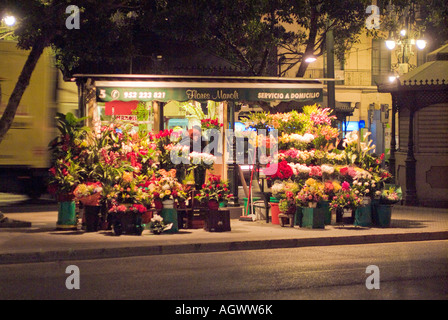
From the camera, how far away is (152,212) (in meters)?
12.9

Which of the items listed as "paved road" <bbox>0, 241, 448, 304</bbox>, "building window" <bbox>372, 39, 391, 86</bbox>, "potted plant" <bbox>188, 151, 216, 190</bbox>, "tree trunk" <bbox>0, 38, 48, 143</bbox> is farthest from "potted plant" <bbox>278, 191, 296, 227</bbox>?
"building window" <bbox>372, 39, 391, 86</bbox>

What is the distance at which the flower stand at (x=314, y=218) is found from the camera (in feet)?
44.3

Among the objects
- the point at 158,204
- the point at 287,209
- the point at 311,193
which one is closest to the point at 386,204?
the point at 311,193

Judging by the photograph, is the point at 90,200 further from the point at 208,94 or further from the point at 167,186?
the point at 208,94

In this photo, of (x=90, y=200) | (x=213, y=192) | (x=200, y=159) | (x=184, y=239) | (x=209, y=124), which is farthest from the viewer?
(x=209, y=124)

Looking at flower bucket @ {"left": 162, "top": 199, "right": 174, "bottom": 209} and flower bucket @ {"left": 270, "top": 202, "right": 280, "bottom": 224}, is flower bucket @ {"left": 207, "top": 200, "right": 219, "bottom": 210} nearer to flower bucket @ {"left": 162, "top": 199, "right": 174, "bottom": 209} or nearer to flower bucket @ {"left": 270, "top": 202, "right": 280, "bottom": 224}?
flower bucket @ {"left": 162, "top": 199, "right": 174, "bottom": 209}

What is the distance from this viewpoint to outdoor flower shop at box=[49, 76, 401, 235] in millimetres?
12664

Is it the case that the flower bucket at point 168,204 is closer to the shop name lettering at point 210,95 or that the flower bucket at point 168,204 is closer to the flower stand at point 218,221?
the flower stand at point 218,221

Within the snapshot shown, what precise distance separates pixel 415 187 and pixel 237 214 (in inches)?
231

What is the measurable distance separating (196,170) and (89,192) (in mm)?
2367

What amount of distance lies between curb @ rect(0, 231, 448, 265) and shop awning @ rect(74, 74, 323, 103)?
372 centimetres

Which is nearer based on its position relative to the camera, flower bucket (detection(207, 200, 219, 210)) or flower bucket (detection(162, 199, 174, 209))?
flower bucket (detection(162, 199, 174, 209))
